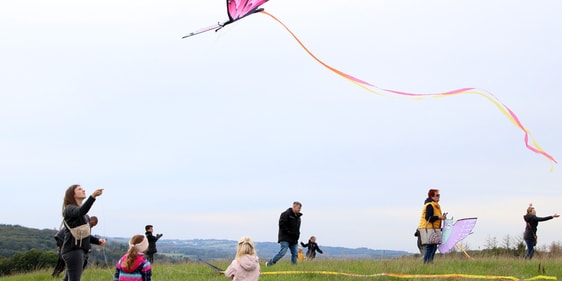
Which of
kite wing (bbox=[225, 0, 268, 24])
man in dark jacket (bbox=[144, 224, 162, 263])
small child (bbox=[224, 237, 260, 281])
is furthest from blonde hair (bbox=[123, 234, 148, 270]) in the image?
man in dark jacket (bbox=[144, 224, 162, 263])

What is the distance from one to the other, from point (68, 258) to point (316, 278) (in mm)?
4876

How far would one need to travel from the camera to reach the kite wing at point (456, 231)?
17.5 meters

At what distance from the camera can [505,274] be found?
40.3ft

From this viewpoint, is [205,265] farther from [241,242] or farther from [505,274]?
[241,242]

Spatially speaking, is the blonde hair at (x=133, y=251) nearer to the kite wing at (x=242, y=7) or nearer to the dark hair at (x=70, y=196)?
the dark hair at (x=70, y=196)

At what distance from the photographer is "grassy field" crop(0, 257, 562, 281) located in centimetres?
1195

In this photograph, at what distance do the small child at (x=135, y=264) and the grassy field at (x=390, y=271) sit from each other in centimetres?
457

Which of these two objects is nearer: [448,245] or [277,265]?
[277,265]

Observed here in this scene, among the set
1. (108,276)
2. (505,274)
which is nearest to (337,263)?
(505,274)

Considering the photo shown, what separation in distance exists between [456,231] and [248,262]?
35.7 ft

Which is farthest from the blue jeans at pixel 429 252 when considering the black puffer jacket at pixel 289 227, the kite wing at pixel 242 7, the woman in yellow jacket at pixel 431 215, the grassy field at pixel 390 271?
the kite wing at pixel 242 7

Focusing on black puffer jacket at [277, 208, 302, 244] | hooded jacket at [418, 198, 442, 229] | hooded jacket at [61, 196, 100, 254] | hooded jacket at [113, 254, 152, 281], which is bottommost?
hooded jacket at [113, 254, 152, 281]

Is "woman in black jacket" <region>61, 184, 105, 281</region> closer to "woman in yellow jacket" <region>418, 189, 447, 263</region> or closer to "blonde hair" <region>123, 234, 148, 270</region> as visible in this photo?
"blonde hair" <region>123, 234, 148, 270</region>

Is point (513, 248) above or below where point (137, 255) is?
above
